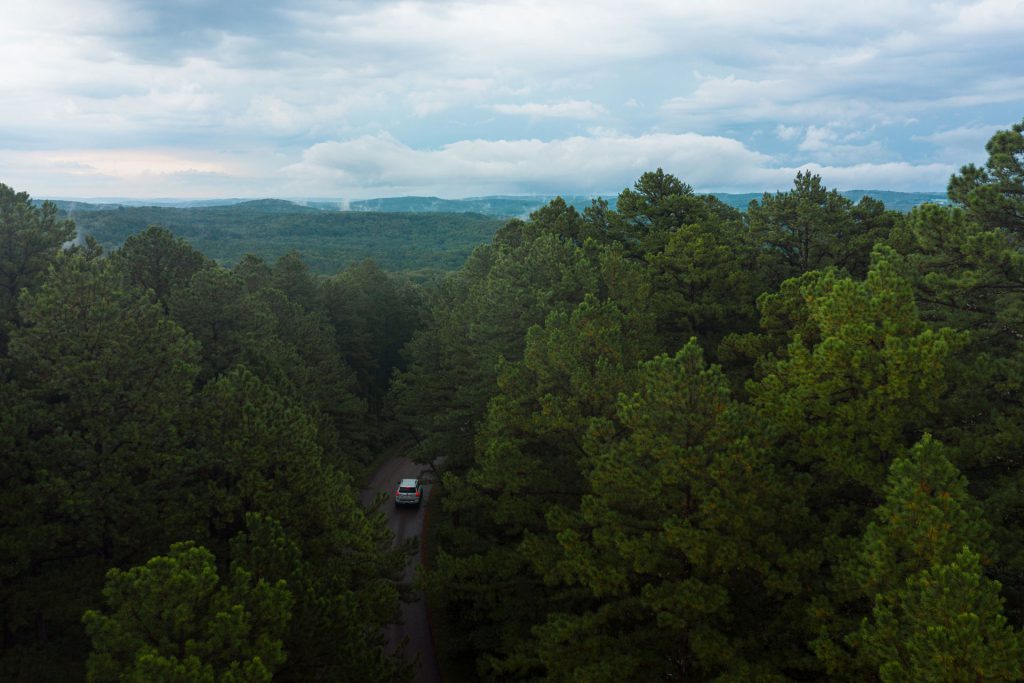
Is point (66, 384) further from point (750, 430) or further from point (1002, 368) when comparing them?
point (1002, 368)

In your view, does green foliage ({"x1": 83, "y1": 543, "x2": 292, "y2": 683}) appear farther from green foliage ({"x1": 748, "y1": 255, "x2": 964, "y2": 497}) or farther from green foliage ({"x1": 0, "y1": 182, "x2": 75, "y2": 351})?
green foliage ({"x1": 0, "y1": 182, "x2": 75, "y2": 351})

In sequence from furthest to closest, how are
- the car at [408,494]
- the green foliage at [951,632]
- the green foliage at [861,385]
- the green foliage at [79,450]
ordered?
1. the car at [408,494]
2. the green foliage at [79,450]
3. the green foliage at [861,385]
4. the green foliage at [951,632]

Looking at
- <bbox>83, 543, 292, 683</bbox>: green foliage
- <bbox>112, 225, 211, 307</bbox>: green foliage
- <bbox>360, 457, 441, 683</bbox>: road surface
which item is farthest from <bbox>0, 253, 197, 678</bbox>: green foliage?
<bbox>360, 457, 441, 683</bbox>: road surface

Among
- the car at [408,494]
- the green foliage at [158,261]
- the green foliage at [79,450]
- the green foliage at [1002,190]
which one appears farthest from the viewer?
the car at [408,494]

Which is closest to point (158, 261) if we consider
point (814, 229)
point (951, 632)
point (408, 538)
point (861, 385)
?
point (408, 538)

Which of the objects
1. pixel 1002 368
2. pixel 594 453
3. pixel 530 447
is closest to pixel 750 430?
pixel 594 453

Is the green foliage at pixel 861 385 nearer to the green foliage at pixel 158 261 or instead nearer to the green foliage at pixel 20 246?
the green foliage at pixel 20 246

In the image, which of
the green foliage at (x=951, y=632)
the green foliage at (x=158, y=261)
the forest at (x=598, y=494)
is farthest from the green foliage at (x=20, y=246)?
the green foliage at (x=951, y=632)

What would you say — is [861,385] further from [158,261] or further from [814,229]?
[158,261]
